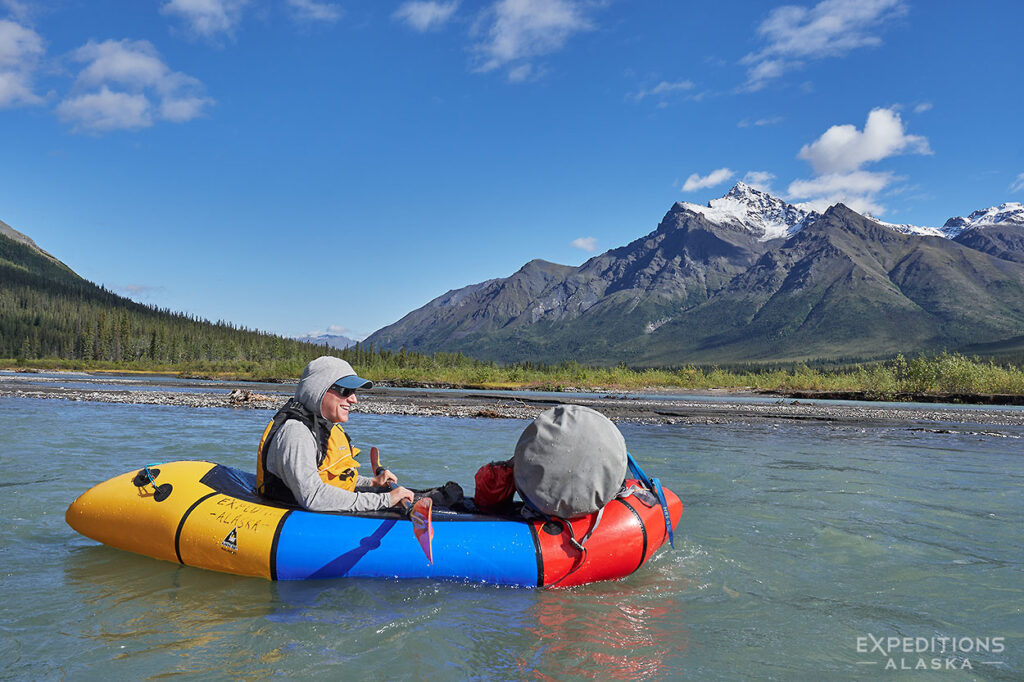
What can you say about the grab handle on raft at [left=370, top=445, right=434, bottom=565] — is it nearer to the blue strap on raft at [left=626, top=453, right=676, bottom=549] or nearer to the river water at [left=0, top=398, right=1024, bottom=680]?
the river water at [left=0, top=398, right=1024, bottom=680]

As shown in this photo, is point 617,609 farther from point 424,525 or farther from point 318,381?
point 318,381

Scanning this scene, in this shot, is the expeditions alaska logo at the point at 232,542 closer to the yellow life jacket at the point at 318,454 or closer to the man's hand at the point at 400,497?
the yellow life jacket at the point at 318,454

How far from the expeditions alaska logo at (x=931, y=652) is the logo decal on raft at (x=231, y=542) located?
5.59m

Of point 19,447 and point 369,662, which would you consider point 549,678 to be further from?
point 19,447

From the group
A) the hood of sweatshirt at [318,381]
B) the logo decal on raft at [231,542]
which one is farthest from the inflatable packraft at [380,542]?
the hood of sweatshirt at [318,381]

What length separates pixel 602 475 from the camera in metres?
6.08

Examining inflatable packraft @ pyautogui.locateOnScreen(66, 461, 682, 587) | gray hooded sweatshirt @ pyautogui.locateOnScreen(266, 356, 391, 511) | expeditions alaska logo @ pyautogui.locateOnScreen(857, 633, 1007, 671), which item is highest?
gray hooded sweatshirt @ pyautogui.locateOnScreen(266, 356, 391, 511)

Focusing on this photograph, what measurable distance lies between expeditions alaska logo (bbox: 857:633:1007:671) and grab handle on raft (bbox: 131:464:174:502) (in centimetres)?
679

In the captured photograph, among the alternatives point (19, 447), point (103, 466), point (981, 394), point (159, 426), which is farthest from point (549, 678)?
point (981, 394)

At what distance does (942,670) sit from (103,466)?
13.7 meters

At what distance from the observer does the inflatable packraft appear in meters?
6.10

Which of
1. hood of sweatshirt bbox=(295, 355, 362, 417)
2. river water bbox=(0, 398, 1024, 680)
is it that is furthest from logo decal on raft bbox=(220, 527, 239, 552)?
hood of sweatshirt bbox=(295, 355, 362, 417)

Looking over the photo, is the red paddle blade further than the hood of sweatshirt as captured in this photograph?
No

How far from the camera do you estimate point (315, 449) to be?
6230 mm
